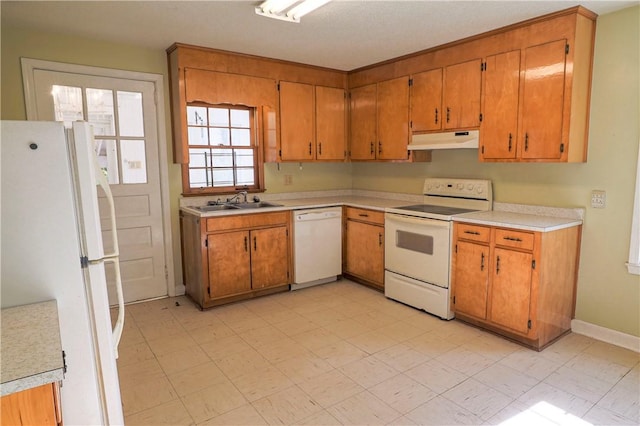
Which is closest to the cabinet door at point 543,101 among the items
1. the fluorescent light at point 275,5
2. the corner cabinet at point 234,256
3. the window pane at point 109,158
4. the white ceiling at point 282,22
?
the white ceiling at point 282,22

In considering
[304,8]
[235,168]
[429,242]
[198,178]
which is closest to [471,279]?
[429,242]

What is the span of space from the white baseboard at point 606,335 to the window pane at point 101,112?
438cm

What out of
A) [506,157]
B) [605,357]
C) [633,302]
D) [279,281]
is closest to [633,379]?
[605,357]

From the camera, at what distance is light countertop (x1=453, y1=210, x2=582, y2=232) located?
2830 mm

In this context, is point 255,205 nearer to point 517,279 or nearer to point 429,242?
point 429,242

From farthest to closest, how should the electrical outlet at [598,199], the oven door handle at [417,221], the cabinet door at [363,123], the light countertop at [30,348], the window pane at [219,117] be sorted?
the cabinet door at [363,123] < the window pane at [219,117] < the oven door handle at [417,221] < the electrical outlet at [598,199] < the light countertop at [30,348]

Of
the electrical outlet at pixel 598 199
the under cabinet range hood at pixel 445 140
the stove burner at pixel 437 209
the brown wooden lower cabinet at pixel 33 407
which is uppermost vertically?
the under cabinet range hood at pixel 445 140

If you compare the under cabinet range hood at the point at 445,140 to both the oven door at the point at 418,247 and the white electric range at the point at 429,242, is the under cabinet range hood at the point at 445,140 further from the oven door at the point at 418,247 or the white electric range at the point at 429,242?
the oven door at the point at 418,247

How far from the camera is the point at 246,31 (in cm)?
328

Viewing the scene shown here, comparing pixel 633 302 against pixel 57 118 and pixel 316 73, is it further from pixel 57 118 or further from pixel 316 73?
pixel 57 118

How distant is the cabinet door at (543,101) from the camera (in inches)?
A: 114

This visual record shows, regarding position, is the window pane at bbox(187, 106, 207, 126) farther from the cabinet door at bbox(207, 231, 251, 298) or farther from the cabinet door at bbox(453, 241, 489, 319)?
the cabinet door at bbox(453, 241, 489, 319)

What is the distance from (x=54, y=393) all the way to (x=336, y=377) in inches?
71.0

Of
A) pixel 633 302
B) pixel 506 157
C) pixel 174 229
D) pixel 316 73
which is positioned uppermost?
pixel 316 73
